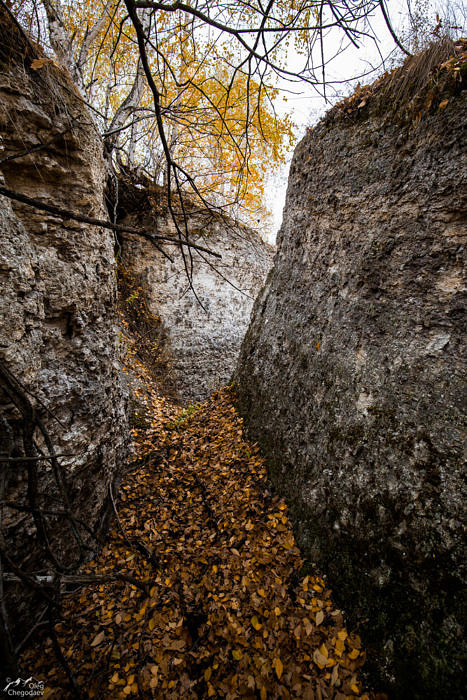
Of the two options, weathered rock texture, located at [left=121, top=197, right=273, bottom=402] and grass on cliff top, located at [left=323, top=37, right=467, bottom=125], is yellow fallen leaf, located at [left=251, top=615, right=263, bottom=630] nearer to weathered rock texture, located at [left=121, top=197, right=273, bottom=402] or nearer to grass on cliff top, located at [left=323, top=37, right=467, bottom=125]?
grass on cliff top, located at [left=323, top=37, right=467, bottom=125]

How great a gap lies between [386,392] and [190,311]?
251 inches

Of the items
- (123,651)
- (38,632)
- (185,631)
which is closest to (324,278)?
(185,631)

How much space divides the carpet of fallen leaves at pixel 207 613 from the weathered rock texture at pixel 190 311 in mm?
3931

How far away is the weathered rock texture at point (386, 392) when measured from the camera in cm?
201

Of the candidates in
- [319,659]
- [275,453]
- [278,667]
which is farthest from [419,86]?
[278,667]

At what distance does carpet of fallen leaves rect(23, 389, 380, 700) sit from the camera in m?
2.16

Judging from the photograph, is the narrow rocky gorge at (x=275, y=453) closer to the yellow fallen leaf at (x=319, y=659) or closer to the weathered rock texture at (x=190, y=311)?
the yellow fallen leaf at (x=319, y=659)

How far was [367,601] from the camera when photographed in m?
2.24

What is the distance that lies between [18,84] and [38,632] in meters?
5.25

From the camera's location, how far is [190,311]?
27.3ft

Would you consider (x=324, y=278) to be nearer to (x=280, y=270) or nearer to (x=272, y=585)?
(x=280, y=270)
